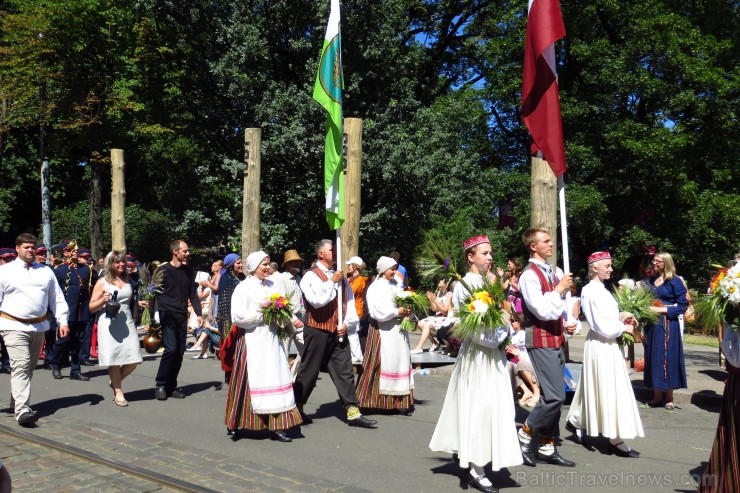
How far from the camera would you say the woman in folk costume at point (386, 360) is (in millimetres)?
8875

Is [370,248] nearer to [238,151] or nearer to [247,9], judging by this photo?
[238,151]

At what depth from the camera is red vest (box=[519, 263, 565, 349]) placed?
6.53m

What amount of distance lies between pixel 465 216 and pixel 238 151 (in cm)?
726

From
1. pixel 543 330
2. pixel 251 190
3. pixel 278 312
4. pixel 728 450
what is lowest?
pixel 728 450

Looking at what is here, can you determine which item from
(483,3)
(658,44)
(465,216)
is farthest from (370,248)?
(483,3)

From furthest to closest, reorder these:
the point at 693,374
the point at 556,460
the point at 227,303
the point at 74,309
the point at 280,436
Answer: the point at 74,309
the point at 693,374
the point at 227,303
the point at 280,436
the point at 556,460

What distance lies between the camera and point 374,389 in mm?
→ 8883

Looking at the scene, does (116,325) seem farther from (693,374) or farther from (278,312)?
(693,374)

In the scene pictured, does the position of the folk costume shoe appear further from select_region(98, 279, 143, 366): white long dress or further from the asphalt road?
select_region(98, 279, 143, 366): white long dress

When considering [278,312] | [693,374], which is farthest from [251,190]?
[693,374]

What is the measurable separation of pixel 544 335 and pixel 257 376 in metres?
2.78

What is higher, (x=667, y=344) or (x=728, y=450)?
(x=667, y=344)

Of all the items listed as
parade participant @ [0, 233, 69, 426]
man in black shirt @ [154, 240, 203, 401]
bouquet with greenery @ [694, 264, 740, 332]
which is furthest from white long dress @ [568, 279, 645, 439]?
parade participant @ [0, 233, 69, 426]

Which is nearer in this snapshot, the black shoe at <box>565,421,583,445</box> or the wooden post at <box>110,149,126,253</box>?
the black shoe at <box>565,421,583,445</box>
